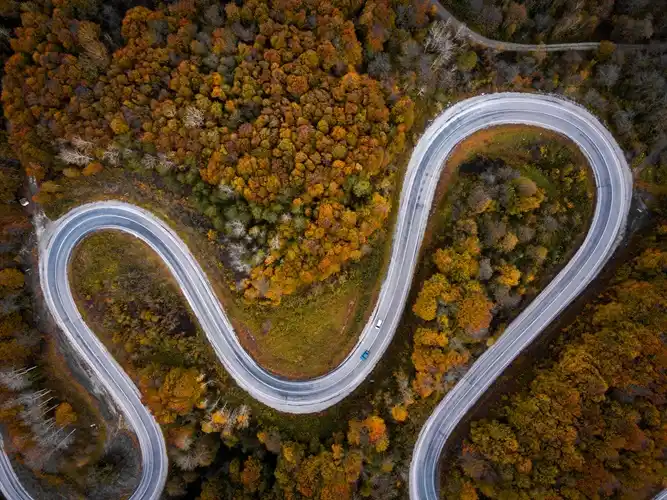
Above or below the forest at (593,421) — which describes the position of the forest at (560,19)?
above

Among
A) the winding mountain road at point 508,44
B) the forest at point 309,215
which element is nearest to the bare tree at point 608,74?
the forest at point 309,215

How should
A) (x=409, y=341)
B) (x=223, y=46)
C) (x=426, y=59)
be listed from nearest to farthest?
1. (x=223, y=46)
2. (x=426, y=59)
3. (x=409, y=341)

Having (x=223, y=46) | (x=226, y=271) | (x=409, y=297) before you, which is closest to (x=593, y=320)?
(x=409, y=297)

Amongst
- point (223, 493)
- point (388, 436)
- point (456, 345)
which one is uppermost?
point (456, 345)

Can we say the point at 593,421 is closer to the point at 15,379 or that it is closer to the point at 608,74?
the point at 608,74

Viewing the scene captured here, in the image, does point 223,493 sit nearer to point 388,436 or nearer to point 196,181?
point 388,436

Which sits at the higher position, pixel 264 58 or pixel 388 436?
pixel 264 58

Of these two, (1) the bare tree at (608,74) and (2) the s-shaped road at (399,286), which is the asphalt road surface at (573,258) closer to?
(2) the s-shaped road at (399,286)
